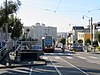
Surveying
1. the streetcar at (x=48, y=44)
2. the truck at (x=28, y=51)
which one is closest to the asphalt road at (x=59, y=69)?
the truck at (x=28, y=51)

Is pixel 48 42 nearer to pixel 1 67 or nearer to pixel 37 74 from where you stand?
pixel 1 67

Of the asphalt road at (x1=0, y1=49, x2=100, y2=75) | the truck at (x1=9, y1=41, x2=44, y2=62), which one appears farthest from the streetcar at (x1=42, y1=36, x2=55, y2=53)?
the asphalt road at (x1=0, y1=49, x2=100, y2=75)

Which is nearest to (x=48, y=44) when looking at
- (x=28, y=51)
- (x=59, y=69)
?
(x=28, y=51)

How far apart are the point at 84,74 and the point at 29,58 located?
809 inches

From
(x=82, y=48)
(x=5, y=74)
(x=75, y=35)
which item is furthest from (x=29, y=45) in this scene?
(x=75, y=35)

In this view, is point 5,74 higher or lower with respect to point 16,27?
lower

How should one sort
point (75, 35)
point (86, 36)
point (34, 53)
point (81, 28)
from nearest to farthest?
point (34, 53)
point (86, 36)
point (75, 35)
point (81, 28)

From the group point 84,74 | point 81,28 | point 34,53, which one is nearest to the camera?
point 84,74

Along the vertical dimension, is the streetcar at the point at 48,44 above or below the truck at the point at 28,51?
above

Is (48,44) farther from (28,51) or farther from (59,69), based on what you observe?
(59,69)

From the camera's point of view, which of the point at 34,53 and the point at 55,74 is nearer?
the point at 55,74

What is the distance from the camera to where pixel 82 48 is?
8662 cm

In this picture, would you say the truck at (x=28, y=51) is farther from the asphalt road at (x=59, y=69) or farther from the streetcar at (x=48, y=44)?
the streetcar at (x=48, y=44)

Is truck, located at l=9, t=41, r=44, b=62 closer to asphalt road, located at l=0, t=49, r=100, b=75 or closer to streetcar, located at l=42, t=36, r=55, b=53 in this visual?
asphalt road, located at l=0, t=49, r=100, b=75
